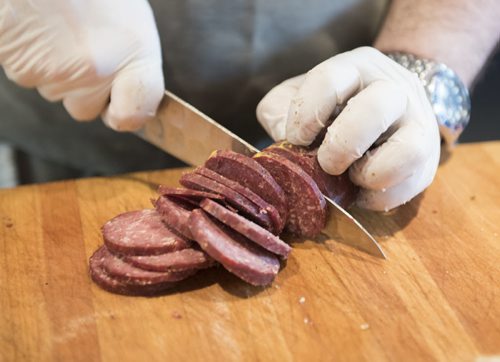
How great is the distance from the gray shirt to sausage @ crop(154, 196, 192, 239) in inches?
33.5

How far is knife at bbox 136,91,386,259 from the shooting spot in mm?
2059

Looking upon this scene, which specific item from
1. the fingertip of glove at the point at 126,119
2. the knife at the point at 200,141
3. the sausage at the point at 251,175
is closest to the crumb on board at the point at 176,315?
the sausage at the point at 251,175

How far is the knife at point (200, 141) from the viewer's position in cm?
Result: 206

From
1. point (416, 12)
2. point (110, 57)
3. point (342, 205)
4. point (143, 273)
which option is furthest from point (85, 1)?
point (416, 12)

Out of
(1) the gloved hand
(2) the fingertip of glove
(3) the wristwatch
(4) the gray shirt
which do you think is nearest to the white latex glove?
(2) the fingertip of glove

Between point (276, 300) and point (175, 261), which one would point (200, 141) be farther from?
point (276, 300)

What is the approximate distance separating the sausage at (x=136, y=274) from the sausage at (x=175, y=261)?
1cm

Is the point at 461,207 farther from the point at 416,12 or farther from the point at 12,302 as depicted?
the point at 12,302

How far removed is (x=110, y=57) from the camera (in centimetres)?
216

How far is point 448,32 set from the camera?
257 cm

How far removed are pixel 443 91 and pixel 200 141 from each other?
0.92 meters

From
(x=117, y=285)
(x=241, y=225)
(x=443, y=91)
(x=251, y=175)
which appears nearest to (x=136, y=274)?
(x=117, y=285)

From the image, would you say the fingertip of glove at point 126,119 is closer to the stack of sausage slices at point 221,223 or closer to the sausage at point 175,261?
the stack of sausage slices at point 221,223

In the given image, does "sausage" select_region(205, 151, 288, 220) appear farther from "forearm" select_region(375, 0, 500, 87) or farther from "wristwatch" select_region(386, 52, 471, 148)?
"forearm" select_region(375, 0, 500, 87)
